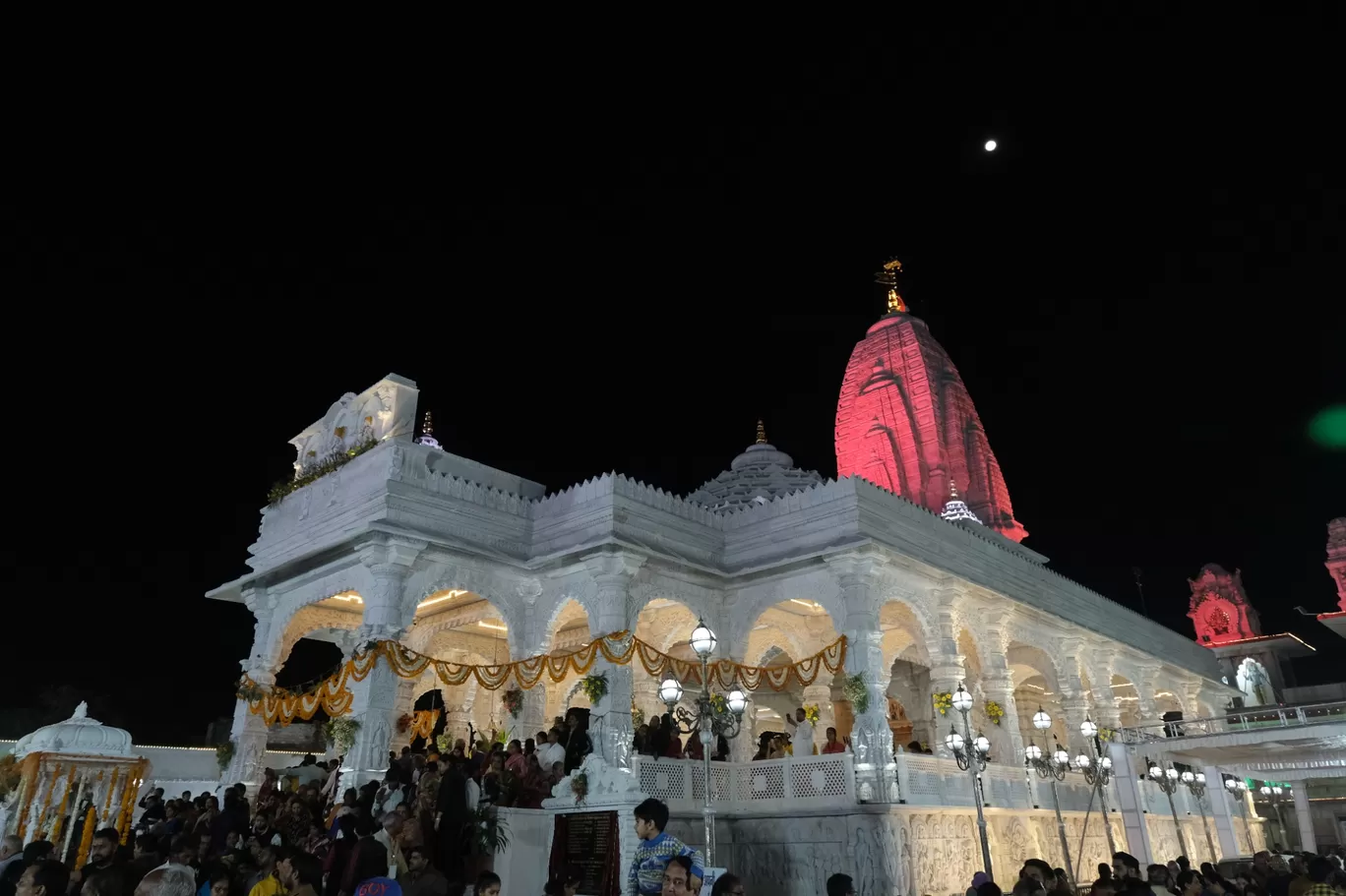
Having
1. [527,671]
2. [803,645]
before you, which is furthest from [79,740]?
[803,645]

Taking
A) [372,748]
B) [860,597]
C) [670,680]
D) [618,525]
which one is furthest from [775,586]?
[372,748]

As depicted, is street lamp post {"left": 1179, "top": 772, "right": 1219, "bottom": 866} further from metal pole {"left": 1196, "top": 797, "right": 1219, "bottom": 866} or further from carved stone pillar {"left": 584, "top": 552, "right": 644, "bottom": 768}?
carved stone pillar {"left": 584, "top": 552, "right": 644, "bottom": 768}

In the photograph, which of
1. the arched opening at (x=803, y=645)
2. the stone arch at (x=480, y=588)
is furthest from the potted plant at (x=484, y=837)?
the arched opening at (x=803, y=645)

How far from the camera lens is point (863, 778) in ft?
49.4

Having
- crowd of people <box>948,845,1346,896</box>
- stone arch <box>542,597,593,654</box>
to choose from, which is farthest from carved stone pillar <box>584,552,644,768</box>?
crowd of people <box>948,845,1346,896</box>

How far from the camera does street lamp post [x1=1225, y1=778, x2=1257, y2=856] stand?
27712mm

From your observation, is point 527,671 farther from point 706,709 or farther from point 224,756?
point 224,756

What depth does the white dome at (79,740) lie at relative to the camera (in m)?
12.7

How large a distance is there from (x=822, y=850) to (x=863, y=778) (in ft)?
4.33

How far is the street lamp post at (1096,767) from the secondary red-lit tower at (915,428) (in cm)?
1310

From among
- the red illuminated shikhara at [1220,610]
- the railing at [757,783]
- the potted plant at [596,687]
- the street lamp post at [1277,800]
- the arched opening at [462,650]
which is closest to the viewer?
the railing at [757,783]

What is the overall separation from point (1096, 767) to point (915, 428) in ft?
60.3

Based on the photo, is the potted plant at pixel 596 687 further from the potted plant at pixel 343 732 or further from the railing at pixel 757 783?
the potted plant at pixel 343 732

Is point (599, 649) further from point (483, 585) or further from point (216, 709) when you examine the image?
point (216, 709)
